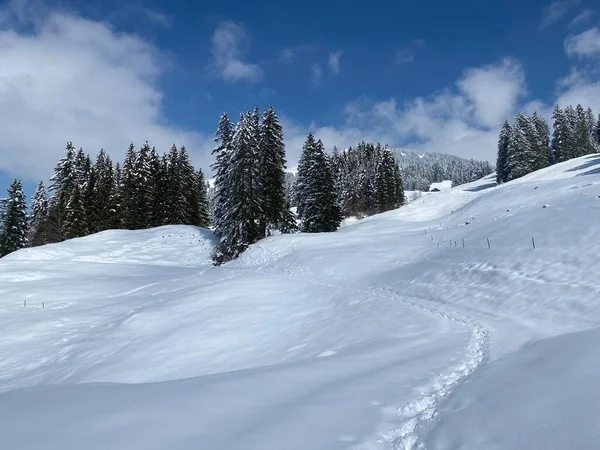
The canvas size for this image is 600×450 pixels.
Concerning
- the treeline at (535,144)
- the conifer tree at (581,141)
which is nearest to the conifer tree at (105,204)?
the treeline at (535,144)

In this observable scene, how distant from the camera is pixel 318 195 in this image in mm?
48625

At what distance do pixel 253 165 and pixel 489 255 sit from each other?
26.7m

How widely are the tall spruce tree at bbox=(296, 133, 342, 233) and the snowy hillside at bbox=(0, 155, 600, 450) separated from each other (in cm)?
1310

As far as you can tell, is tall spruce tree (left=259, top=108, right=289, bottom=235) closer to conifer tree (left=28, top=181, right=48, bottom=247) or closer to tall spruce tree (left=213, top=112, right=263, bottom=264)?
tall spruce tree (left=213, top=112, right=263, bottom=264)

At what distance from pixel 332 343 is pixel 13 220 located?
6036 cm

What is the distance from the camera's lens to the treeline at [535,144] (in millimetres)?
68713

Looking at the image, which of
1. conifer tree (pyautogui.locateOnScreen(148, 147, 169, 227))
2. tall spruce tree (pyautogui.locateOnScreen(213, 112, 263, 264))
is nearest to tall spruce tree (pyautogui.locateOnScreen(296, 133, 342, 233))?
tall spruce tree (pyautogui.locateOnScreen(213, 112, 263, 264))

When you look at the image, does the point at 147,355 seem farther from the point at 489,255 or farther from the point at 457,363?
the point at 489,255

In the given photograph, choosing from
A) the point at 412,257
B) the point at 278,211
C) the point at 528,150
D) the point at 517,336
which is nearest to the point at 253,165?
the point at 278,211

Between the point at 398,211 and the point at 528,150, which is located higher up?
the point at 528,150

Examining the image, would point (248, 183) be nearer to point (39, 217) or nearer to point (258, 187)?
point (258, 187)

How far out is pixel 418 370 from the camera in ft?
24.5

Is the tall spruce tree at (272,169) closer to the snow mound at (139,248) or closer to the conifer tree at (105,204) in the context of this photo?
the snow mound at (139,248)

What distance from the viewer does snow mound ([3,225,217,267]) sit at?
39562 mm
